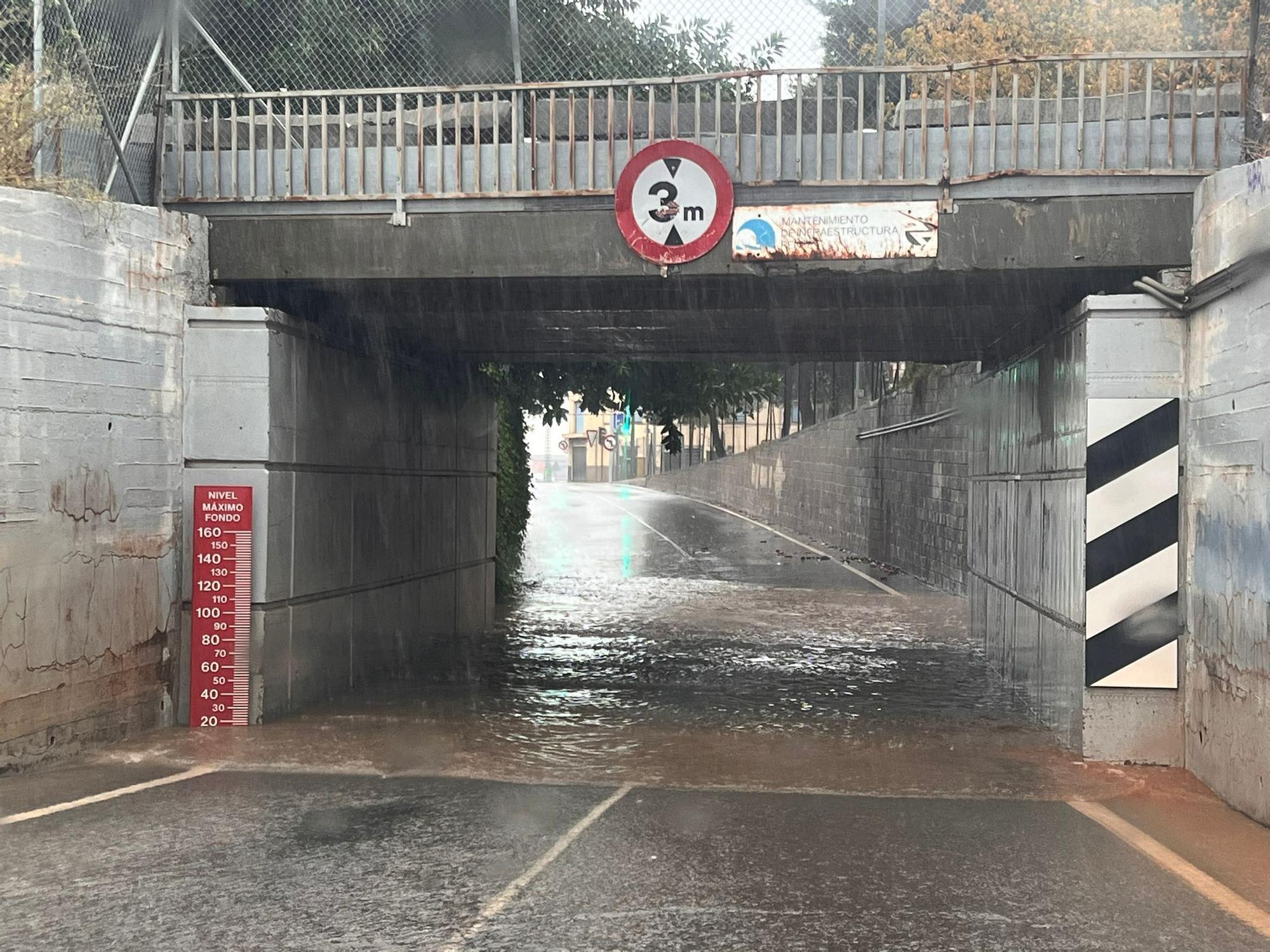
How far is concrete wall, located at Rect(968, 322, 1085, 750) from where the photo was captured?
834cm

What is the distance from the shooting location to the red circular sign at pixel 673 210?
28.3 feet

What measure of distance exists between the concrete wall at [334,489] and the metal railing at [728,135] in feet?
3.99

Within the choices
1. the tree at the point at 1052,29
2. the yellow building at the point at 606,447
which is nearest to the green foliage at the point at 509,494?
the tree at the point at 1052,29

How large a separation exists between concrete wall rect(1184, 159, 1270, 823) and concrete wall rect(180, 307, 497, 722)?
5.85 m

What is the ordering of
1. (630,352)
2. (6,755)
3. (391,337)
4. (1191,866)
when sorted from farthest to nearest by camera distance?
1. (630,352)
2. (391,337)
3. (6,755)
4. (1191,866)

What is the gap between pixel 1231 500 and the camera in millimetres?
6953

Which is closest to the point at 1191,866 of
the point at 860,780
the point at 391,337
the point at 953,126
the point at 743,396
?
the point at 860,780

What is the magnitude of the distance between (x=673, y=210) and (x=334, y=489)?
3.55 metres

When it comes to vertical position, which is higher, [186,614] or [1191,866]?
[186,614]

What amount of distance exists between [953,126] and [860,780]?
424cm

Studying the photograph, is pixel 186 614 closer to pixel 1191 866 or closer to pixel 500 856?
pixel 500 856

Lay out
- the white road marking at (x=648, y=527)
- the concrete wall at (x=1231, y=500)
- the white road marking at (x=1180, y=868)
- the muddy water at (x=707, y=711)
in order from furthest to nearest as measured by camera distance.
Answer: the white road marking at (x=648, y=527)
the muddy water at (x=707, y=711)
the concrete wall at (x=1231, y=500)
the white road marking at (x=1180, y=868)

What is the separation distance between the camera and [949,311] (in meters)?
11.0

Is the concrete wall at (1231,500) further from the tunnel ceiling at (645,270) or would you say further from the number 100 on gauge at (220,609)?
the number 100 on gauge at (220,609)
